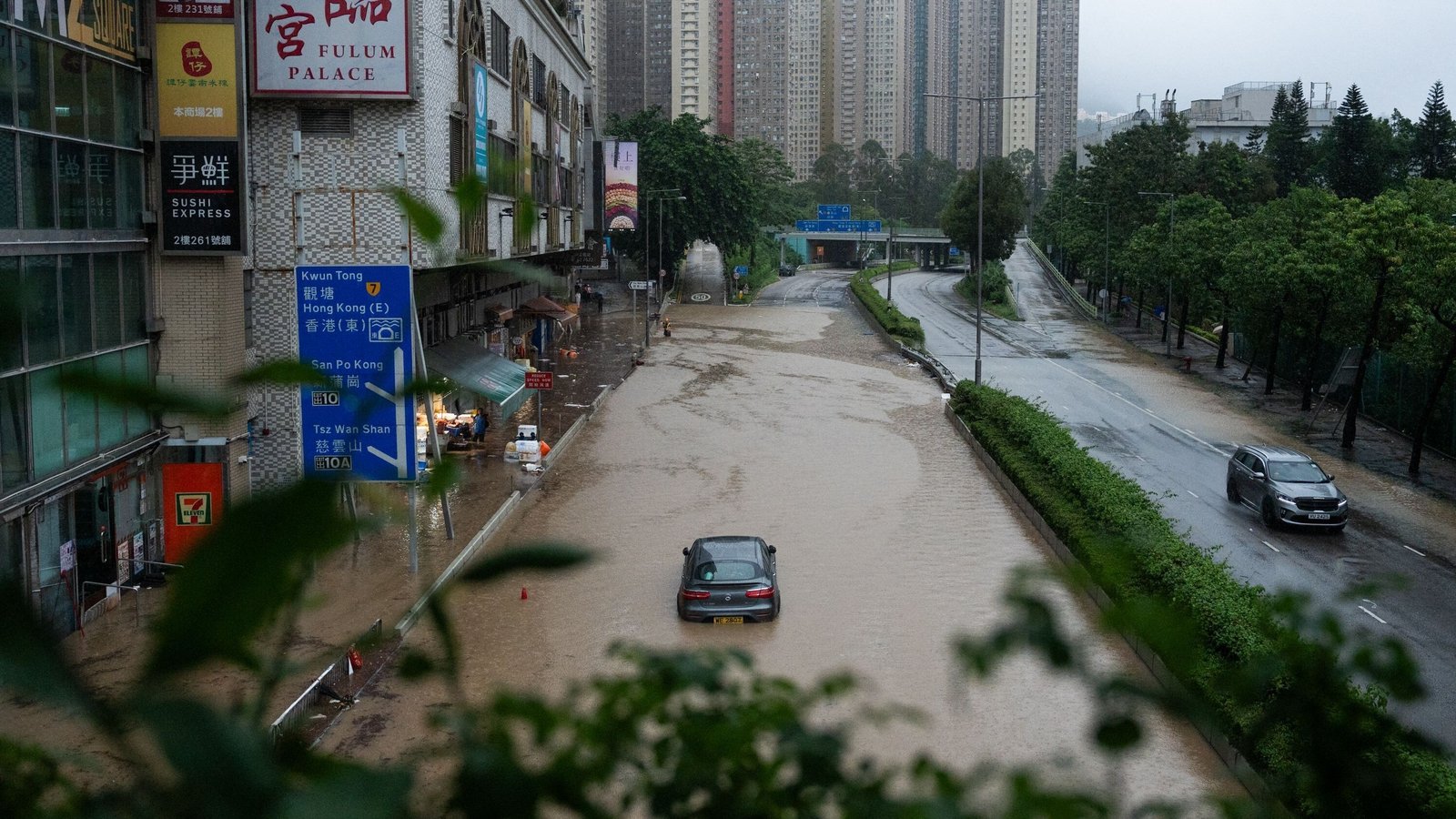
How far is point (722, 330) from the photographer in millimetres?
58594

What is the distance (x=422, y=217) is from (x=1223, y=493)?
2653 centimetres

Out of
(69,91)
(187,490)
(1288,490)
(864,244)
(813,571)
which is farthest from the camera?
(864,244)

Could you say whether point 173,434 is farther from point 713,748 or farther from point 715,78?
point 715,78

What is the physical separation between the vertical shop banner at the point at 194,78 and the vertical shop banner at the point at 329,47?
3051 mm

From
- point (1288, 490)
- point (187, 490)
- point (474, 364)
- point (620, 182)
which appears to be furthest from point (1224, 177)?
point (187, 490)

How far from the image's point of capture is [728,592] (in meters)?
16.9

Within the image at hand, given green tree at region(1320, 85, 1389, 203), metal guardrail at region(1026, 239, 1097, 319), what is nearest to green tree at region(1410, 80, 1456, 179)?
green tree at region(1320, 85, 1389, 203)

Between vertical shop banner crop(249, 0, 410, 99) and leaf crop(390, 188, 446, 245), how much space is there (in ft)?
68.3

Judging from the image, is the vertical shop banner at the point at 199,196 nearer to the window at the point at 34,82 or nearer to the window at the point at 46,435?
the window at the point at 34,82

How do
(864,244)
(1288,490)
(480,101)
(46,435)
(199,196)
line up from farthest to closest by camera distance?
(864,244) < (480,101) < (1288,490) < (199,196) < (46,435)

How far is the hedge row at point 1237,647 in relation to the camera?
2.43 m

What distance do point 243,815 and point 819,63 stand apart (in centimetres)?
17217

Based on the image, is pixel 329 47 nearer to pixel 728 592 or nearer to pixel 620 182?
pixel 728 592

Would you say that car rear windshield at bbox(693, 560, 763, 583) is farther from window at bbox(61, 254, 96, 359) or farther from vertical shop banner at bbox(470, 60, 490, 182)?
vertical shop banner at bbox(470, 60, 490, 182)
